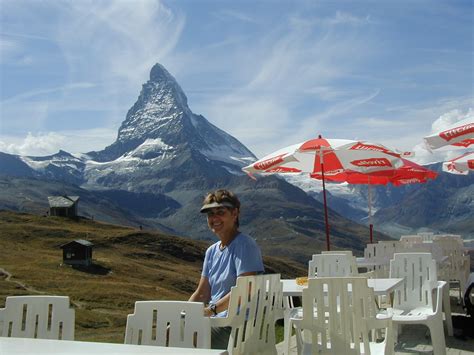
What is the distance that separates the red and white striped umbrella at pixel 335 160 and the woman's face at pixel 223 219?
206 inches

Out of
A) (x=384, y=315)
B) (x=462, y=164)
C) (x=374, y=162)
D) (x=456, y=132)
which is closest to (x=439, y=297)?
(x=384, y=315)

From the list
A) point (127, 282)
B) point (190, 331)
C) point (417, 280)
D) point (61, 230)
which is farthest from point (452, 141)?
point (61, 230)

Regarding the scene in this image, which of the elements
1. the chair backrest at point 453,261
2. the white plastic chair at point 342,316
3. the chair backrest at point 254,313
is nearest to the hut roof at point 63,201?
the chair backrest at point 453,261

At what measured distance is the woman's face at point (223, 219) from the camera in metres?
5.23

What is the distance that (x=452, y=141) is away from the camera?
8.71m

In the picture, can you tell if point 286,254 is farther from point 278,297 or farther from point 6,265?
point 278,297

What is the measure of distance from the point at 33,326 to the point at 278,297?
1876 millimetres

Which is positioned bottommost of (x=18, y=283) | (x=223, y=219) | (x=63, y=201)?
(x=18, y=283)

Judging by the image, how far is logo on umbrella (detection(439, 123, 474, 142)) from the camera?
27.7 ft

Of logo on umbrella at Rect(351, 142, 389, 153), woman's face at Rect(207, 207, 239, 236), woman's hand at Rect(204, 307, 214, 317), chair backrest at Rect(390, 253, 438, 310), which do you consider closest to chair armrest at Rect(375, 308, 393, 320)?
chair backrest at Rect(390, 253, 438, 310)

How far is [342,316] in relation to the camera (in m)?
4.51

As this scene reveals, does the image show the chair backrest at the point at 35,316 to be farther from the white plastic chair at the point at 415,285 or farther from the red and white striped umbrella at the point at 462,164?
the red and white striped umbrella at the point at 462,164

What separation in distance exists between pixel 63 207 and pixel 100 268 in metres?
40.3

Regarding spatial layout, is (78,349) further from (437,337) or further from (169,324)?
(437,337)
